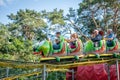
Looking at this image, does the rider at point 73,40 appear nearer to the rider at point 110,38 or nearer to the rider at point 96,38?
the rider at point 96,38

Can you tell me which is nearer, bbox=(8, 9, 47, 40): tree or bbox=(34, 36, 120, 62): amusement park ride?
bbox=(34, 36, 120, 62): amusement park ride

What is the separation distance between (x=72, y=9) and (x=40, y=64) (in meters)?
14.9

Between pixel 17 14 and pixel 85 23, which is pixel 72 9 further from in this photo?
pixel 17 14

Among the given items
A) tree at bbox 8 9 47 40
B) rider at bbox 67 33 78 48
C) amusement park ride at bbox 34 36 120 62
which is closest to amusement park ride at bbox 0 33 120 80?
amusement park ride at bbox 34 36 120 62

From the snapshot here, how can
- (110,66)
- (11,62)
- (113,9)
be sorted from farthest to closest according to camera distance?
(113,9), (110,66), (11,62)

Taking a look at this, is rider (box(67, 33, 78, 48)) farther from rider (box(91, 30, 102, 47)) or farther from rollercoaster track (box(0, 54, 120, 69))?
rider (box(91, 30, 102, 47))

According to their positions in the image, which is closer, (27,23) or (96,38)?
(96,38)

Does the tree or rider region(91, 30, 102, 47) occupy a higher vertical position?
the tree

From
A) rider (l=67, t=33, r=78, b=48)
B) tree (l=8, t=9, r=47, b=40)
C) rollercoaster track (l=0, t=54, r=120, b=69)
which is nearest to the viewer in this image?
rollercoaster track (l=0, t=54, r=120, b=69)

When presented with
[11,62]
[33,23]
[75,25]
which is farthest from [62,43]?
[33,23]

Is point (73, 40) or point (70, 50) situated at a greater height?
point (73, 40)

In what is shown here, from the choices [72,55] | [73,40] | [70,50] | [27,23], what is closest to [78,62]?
[72,55]

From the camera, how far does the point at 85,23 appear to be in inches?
830

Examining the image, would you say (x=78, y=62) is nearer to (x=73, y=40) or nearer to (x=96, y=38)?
(x=73, y=40)
